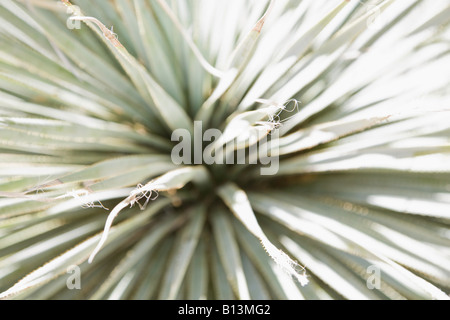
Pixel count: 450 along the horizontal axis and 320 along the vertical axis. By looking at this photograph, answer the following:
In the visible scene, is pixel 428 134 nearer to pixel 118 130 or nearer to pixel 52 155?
pixel 118 130

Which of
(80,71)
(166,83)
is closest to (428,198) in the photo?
(166,83)

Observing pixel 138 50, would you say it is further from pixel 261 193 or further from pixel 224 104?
pixel 261 193

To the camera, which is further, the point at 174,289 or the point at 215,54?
the point at 215,54

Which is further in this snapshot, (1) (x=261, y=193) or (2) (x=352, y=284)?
(1) (x=261, y=193)

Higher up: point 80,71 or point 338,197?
point 80,71

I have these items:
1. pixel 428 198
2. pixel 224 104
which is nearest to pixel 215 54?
pixel 224 104
